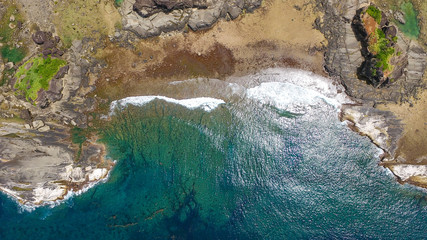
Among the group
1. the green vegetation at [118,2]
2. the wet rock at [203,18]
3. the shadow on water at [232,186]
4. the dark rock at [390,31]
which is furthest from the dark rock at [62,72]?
the dark rock at [390,31]

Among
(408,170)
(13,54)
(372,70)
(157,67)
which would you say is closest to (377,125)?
(408,170)

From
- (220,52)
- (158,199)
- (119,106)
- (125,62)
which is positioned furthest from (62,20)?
(158,199)

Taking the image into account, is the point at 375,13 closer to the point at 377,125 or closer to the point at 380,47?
the point at 380,47

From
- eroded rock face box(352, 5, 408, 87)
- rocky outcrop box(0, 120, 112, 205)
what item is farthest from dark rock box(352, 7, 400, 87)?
rocky outcrop box(0, 120, 112, 205)

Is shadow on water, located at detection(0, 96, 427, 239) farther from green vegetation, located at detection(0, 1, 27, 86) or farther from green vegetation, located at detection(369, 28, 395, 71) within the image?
green vegetation, located at detection(0, 1, 27, 86)

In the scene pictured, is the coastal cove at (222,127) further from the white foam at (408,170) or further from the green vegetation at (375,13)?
the green vegetation at (375,13)

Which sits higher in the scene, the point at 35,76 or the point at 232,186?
the point at 35,76
